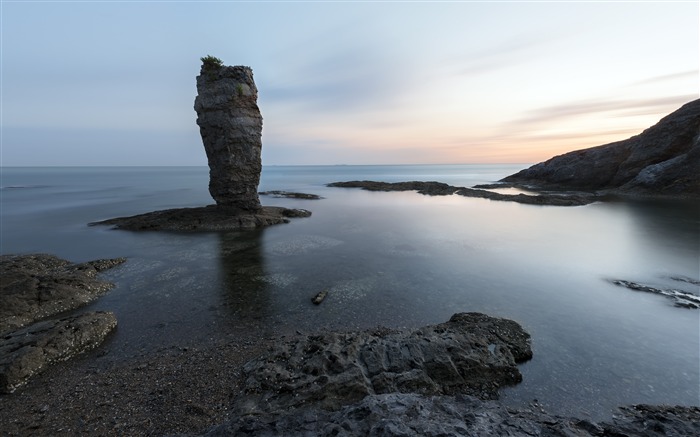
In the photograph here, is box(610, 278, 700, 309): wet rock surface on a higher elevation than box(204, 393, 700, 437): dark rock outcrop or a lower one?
lower

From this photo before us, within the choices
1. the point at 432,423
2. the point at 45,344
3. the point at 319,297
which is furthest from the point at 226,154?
the point at 432,423

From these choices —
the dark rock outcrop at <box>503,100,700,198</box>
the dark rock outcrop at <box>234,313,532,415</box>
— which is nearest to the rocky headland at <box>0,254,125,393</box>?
the dark rock outcrop at <box>234,313,532,415</box>

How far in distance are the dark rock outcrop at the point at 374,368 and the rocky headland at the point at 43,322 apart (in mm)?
7348

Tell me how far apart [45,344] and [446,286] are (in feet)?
61.4

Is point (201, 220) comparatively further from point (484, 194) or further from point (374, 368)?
point (484, 194)

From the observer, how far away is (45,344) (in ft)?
39.1

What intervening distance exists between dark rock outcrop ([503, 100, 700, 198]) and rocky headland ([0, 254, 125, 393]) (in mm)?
78943

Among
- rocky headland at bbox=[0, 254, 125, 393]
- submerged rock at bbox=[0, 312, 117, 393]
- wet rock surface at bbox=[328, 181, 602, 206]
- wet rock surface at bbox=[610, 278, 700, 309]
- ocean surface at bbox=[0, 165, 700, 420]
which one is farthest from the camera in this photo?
wet rock surface at bbox=[328, 181, 602, 206]

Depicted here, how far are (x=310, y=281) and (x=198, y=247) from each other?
14.0 meters

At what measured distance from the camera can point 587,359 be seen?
11930 mm

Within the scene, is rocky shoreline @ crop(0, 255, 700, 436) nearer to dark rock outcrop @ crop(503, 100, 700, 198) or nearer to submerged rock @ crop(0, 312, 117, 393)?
submerged rock @ crop(0, 312, 117, 393)

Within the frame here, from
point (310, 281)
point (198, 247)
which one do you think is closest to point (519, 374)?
point (310, 281)

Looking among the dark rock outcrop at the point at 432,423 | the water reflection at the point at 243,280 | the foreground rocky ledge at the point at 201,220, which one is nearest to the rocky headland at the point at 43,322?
the water reflection at the point at 243,280

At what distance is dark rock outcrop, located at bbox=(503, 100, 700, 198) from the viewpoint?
56219mm
